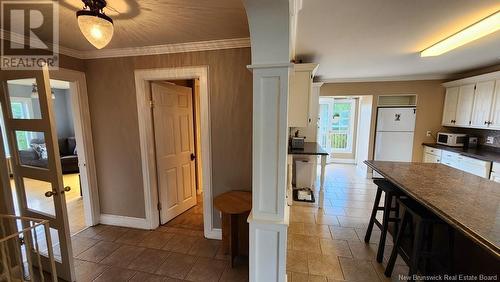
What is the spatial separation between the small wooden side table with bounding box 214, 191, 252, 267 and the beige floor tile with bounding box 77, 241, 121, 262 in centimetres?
133

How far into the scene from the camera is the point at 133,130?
2646 millimetres

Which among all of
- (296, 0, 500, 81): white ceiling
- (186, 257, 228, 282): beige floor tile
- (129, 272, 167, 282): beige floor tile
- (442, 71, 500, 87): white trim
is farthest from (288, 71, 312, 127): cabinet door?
(442, 71, 500, 87): white trim

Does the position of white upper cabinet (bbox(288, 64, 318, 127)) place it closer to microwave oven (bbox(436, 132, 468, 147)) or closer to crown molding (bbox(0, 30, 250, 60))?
crown molding (bbox(0, 30, 250, 60))

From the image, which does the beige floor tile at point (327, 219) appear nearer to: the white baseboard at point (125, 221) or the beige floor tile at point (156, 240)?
the beige floor tile at point (156, 240)

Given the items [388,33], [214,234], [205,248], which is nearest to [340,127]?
[388,33]

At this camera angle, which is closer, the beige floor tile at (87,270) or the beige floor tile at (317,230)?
the beige floor tile at (87,270)

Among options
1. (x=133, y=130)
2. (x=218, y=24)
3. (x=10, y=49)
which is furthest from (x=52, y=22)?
(x=218, y=24)

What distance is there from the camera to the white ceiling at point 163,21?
5.05ft

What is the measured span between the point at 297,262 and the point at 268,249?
2.97 feet

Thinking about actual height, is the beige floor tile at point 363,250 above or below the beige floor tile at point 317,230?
below

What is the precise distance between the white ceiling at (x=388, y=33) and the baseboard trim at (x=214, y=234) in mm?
2498

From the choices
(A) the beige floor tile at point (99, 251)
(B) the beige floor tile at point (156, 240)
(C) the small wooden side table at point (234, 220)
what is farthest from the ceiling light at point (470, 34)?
(A) the beige floor tile at point (99, 251)

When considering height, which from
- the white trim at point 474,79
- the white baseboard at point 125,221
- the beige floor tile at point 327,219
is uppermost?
the white trim at point 474,79

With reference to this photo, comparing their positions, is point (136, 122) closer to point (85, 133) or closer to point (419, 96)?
point (85, 133)
